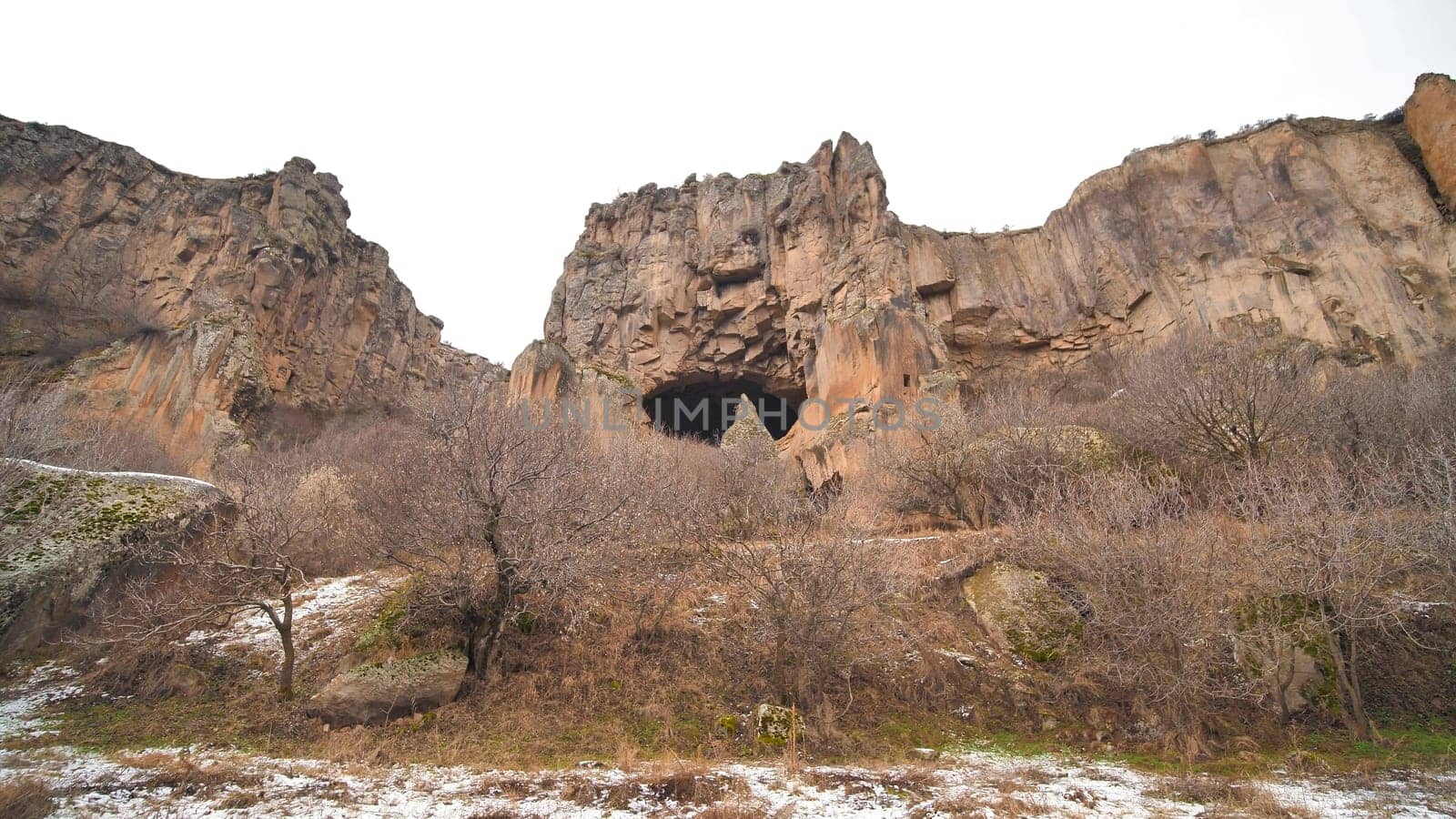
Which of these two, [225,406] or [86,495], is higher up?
[225,406]

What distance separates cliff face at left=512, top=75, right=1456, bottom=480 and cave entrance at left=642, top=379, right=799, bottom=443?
0.87 m

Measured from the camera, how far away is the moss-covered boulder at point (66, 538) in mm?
9789

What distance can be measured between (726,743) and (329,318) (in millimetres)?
43349

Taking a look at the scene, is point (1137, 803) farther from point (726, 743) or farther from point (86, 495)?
point (86, 495)

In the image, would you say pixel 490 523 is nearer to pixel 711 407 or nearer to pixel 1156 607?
pixel 1156 607

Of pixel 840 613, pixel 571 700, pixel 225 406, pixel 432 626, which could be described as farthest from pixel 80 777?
pixel 225 406

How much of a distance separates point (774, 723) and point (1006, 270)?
34168 mm

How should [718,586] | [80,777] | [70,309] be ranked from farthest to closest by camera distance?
[70,309] < [718,586] < [80,777]

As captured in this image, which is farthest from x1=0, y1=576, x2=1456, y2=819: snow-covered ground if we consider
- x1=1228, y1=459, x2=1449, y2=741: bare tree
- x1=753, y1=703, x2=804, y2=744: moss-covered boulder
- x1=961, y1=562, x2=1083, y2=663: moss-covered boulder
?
x1=961, y1=562, x2=1083, y2=663: moss-covered boulder

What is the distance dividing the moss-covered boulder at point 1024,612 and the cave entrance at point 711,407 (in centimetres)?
2653

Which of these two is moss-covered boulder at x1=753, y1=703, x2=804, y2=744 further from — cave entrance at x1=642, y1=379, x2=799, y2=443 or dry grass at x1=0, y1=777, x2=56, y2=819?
cave entrance at x1=642, y1=379, x2=799, y2=443

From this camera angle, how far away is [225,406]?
29.2 meters

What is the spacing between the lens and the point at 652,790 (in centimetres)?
700

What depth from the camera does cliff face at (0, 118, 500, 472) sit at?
2880 centimetres
